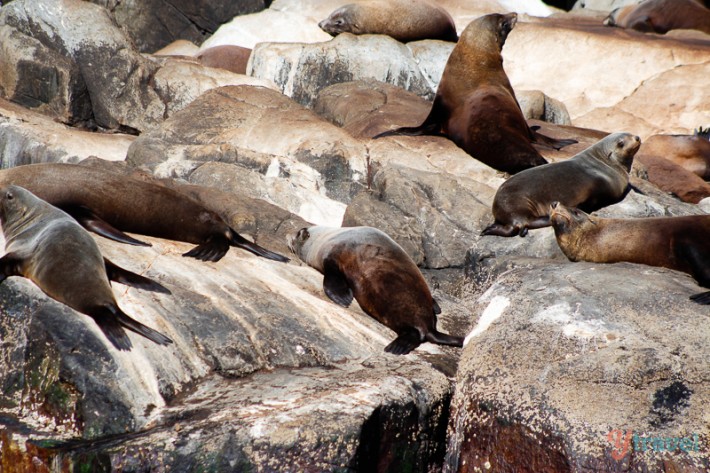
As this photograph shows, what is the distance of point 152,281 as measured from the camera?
4867 millimetres

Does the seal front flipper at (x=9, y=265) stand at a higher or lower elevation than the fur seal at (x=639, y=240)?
higher

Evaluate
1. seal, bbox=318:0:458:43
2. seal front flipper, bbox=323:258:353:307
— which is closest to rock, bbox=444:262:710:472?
seal front flipper, bbox=323:258:353:307

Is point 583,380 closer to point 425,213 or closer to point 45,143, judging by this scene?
point 425,213

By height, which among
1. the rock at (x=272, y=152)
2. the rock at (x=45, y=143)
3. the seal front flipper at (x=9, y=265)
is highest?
the seal front flipper at (x=9, y=265)

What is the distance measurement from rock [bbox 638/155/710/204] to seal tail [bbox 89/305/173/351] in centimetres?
830

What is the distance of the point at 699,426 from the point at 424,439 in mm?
1366

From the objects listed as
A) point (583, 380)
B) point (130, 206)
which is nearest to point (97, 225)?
point (130, 206)

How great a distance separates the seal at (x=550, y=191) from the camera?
7117mm

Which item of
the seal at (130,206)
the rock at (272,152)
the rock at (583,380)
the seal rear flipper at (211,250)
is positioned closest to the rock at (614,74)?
the rock at (272,152)

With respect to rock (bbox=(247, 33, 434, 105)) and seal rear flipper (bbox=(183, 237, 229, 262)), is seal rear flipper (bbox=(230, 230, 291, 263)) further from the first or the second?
rock (bbox=(247, 33, 434, 105))

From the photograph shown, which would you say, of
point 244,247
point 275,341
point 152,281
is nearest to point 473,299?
point 244,247

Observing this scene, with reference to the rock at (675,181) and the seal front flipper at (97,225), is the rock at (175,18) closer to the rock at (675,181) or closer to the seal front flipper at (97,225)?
the rock at (675,181)

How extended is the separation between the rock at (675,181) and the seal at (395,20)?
430 centimetres

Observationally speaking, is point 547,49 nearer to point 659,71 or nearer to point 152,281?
point 659,71
